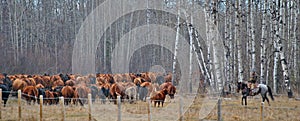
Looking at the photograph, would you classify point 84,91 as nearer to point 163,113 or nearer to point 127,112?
point 127,112

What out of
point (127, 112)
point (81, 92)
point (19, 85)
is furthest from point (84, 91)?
point (127, 112)

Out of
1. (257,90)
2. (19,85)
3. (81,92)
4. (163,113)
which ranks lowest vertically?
(163,113)

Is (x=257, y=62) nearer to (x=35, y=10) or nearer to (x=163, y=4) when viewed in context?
(x=163, y=4)

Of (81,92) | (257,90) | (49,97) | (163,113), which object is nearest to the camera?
(163,113)

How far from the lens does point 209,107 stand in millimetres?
15508

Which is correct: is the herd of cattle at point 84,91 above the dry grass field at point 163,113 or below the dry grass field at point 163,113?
above

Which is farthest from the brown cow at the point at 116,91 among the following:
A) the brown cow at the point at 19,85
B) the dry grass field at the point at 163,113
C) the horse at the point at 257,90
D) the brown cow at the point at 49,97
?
the horse at the point at 257,90

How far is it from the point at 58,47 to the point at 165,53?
12.3 meters

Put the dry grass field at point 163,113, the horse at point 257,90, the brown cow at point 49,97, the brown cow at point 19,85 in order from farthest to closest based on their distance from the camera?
the brown cow at point 19,85, the brown cow at point 49,97, the horse at point 257,90, the dry grass field at point 163,113

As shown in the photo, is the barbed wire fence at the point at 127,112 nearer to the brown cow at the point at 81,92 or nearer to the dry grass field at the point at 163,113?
the dry grass field at the point at 163,113

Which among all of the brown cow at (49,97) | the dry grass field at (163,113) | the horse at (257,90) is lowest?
the dry grass field at (163,113)

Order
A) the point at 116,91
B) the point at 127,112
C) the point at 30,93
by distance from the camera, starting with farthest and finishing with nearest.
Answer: the point at 116,91 → the point at 30,93 → the point at 127,112

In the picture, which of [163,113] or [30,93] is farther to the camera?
[30,93]

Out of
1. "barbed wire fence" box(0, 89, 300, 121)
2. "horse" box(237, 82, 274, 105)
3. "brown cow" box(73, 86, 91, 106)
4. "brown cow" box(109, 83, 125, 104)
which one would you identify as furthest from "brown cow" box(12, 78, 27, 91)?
"horse" box(237, 82, 274, 105)
